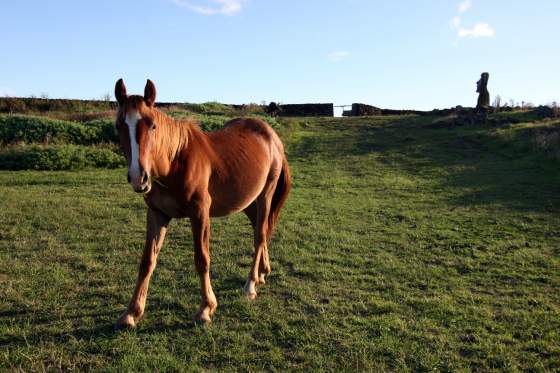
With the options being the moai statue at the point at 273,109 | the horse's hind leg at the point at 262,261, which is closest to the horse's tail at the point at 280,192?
the horse's hind leg at the point at 262,261

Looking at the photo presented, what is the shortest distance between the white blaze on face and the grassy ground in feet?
4.71

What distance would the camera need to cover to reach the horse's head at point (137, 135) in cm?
328

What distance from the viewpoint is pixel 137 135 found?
11.0 ft

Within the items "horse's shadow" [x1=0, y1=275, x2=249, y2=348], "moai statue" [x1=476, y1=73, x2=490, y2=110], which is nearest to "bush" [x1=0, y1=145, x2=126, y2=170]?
"horse's shadow" [x1=0, y1=275, x2=249, y2=348]

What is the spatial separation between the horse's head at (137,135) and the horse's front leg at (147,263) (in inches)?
36.6

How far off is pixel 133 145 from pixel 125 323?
5.66 feet

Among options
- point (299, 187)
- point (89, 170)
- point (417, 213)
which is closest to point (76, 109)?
point (89, 170)

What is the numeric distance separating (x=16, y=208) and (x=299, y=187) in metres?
6.81

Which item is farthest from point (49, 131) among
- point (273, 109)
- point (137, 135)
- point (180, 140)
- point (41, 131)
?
point (273, 109)

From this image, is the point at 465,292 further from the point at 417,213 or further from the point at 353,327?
the point at 417,213

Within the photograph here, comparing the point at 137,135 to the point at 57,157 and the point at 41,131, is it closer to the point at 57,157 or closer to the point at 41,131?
the point at 57,157

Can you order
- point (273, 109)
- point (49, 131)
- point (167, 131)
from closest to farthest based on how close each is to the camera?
point (167, 131) < point (49, 131) < point (273, 109)

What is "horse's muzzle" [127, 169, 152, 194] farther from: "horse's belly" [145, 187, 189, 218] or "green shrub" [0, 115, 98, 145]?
"green shrub" [0, 115, 98, 145]

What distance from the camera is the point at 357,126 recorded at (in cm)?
2445
